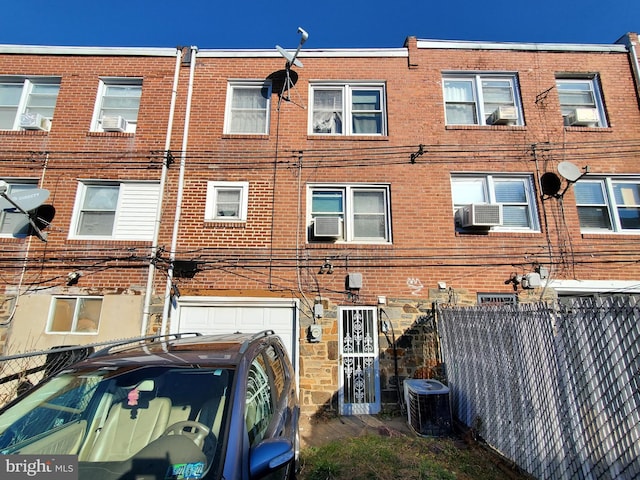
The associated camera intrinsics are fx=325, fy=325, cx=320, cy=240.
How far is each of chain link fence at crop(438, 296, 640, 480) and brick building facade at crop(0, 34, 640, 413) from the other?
7.64 feet

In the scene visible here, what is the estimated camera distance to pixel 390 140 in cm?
818

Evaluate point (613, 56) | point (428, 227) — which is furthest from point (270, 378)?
point (613, 56)

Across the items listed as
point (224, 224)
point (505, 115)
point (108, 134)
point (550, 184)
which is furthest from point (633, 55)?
point (108, 134)

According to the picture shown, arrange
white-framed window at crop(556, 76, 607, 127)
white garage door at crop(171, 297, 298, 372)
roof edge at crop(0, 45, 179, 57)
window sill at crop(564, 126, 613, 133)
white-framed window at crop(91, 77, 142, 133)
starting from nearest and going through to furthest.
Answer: white garage door at crop(171, 297, 298, 372), window sill at crop(564, 126, 613, 133), white-framed window at crop(556, 76, 607, 127), white-framed window at crop(91, 77, 142, 133), roof edge at crop(0, 45, 179, 57)

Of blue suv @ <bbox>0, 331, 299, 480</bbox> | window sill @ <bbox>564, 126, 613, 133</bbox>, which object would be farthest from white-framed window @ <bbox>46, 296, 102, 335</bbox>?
window sill @ <bbox>564, 126, 613, 133</bbox>

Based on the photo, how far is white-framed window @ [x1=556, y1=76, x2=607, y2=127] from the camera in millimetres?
8297

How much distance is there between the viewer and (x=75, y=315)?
700 centimetres

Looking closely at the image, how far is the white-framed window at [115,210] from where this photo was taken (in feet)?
25.0

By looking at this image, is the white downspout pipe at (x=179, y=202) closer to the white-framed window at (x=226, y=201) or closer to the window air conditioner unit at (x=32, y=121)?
the white-framed window at (x=226, y=201)

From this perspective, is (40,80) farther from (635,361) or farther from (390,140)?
(635,361)

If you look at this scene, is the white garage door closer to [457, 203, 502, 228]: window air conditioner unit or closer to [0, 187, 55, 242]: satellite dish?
[0, 187, 55, 242]: satellite dish

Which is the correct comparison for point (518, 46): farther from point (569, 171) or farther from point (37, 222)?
point (37, 222)

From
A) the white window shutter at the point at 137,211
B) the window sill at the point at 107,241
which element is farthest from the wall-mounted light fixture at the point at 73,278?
the white window shutter at the point at 137,211

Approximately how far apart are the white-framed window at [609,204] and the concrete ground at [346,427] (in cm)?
620
